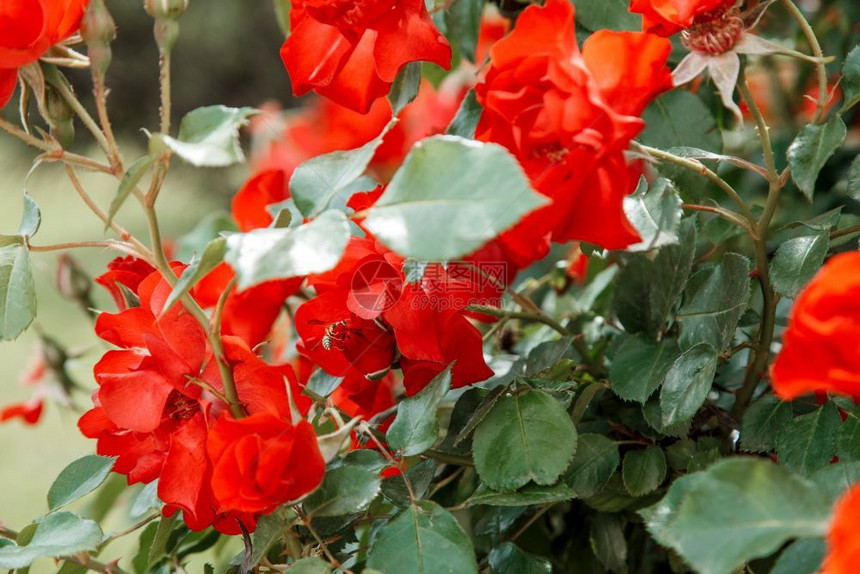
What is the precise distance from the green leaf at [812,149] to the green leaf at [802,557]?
4.9 inches

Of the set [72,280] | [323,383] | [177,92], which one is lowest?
[177,92]

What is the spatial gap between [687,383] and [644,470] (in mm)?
48

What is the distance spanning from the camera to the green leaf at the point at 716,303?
35cm

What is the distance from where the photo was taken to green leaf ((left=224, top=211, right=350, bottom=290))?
25cm

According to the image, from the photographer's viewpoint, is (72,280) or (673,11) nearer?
(673,11)

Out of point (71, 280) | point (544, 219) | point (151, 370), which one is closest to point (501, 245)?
point (544, 219)

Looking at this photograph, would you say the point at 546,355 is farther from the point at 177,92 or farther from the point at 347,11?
the point at 177,92

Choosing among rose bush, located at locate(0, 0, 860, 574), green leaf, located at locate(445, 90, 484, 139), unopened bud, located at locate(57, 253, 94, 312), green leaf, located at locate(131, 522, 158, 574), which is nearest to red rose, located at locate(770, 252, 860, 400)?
rose bush, located at locate(0, 0, 860, 574)

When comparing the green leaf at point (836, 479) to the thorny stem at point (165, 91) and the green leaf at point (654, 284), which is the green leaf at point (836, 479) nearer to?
the green leaf at point (654, 284)

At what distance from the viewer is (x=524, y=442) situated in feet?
1.09

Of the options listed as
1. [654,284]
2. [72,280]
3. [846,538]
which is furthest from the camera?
[72,280]

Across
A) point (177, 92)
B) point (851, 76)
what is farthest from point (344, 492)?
point (177, 92)

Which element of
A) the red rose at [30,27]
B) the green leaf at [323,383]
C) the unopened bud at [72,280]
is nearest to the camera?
the red rose at [30,27]

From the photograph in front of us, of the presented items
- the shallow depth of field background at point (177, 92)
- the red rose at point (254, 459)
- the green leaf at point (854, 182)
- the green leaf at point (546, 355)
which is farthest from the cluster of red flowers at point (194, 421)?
the shallow depth of field background at point (177, 92)
